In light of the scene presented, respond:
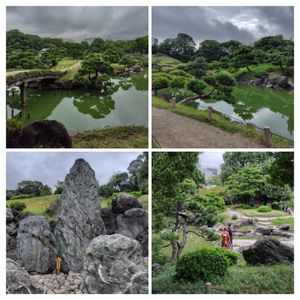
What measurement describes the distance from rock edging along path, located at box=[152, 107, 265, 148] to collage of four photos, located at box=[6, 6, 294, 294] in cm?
1

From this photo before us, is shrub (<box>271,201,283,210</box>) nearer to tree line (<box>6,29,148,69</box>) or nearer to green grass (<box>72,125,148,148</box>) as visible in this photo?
green grass (<box>72,125,148,148</box>)

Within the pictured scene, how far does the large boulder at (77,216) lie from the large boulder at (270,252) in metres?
1.84

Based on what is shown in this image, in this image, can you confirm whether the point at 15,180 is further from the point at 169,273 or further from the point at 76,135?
the point at 169,273

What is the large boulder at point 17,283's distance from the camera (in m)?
4.80

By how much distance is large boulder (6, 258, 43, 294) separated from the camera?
189 inches

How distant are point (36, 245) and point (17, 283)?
49cm

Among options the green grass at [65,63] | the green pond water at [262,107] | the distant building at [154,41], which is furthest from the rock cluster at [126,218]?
the distant building at [154,41]

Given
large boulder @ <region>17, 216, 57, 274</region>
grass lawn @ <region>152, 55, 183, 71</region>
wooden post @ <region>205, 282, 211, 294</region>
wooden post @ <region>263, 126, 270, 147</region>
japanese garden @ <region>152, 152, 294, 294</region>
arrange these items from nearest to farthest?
wooden post @ <region>205, 282, 211, 294</region> < japanese garden @ <region>152, 152, 294, 294</region> < wooden post @ <region>263, 126, 270, 147</region> < large boulder @ <region>17, 216, 57, 274</region> < grass lawn @ <region>152, 55, 183, 71</region>

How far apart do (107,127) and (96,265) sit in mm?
1609

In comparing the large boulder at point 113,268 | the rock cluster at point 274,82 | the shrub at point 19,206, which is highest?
the rock cluster at point 274,82

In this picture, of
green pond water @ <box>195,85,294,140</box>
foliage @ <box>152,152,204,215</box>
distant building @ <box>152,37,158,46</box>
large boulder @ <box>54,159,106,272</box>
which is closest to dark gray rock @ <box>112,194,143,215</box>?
large boulder @ <box>54,159,106,272</box>

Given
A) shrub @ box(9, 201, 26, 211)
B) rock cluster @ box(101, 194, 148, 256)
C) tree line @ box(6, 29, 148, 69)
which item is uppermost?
tree line @ box(6, 29, 148, 69)

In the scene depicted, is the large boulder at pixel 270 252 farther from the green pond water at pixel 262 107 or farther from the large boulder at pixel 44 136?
the large boulder at pixel 44 136
